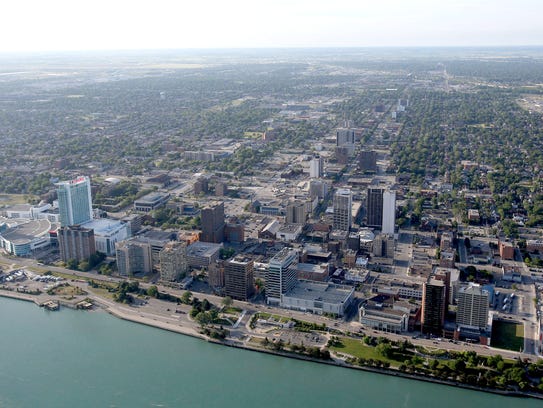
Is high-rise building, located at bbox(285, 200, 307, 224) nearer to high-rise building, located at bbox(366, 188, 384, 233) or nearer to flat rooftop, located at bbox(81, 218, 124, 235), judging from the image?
Answer: high-rise building, located at bbox(366, 188, 384, 233)

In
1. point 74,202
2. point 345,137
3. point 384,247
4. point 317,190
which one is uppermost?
point 345,137

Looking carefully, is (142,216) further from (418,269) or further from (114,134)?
(114,134)

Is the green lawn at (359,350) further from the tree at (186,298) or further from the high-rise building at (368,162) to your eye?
the high-rise building at (368,162)

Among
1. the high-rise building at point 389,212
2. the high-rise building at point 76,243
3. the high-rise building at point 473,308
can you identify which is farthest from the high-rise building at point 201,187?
the high-rise building at point 473,308

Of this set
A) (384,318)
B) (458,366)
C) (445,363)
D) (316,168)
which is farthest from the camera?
(316,168)

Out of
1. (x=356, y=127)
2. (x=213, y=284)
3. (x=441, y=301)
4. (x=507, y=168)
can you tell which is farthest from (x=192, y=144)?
(x=441, y=301)

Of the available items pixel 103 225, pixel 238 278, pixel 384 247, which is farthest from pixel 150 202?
pixel 384 247

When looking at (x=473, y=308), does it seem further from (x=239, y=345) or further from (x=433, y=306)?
(x=239, y=345)
